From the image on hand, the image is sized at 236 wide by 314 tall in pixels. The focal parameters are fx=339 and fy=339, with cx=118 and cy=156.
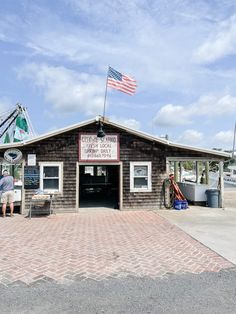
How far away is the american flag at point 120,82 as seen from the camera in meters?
13.3

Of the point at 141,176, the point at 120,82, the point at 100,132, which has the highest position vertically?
the point at 120,82

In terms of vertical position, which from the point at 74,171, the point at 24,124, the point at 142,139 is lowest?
the point at 74,171

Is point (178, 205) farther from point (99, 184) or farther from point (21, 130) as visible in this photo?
point (21, 130)

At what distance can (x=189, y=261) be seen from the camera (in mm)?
6570

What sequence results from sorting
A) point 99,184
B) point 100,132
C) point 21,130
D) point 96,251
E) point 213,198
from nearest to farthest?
point 96,251 < point 100,132 < point 213,198 < point 99,184 < point 21,130

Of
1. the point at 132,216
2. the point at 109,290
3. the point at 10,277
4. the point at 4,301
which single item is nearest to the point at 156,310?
the point at 109,290

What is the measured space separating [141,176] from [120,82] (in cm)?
396

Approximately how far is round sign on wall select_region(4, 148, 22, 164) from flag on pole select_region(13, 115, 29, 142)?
9585 millimetres

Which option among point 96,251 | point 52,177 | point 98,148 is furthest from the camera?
point 98,148

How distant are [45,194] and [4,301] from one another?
28.1 feet

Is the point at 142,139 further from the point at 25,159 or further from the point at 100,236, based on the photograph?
the point at 100,236

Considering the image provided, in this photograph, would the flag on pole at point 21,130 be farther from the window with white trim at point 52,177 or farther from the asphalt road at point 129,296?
the asphalt road at point 129,296

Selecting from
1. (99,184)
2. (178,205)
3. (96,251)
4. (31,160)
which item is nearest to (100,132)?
(31,160)

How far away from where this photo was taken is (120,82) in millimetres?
13359
